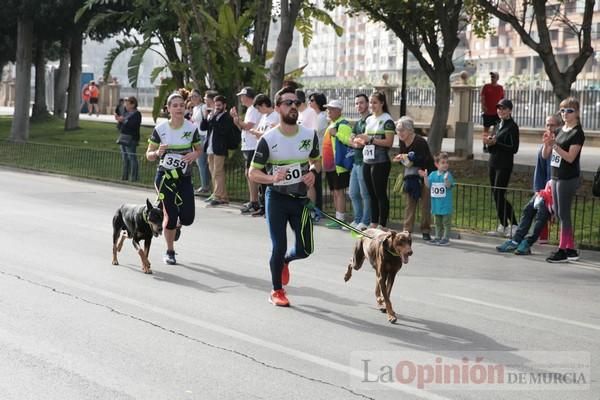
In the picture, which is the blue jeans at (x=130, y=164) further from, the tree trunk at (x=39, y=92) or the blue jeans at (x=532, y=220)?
the tree trunk at (x=39, y=92)

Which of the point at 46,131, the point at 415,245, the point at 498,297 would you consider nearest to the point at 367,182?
the point at 415,245

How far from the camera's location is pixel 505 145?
50.1ft

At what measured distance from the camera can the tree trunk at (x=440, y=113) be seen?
26.9 meters

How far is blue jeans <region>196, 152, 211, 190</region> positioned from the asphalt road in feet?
17.2

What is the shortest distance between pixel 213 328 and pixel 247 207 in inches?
357

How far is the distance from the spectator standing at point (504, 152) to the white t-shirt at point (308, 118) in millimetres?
2580

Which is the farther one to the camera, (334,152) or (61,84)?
(61,84)

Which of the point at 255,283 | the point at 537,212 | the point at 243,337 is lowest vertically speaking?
A: the point at 243,337

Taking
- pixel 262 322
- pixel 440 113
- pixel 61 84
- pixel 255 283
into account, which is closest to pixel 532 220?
pixel 255 283

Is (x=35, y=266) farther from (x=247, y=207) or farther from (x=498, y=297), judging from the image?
(x=247, y=207)

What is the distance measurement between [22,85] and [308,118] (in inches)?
768

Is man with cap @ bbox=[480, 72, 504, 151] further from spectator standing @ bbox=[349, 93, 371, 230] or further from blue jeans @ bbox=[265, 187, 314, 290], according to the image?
blue jeans @ bbox=[265, 187, 314, 290]

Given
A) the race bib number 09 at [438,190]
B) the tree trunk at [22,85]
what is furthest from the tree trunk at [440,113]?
the tree trunk at [22,85]

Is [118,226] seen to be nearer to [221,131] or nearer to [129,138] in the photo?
[221,131]
